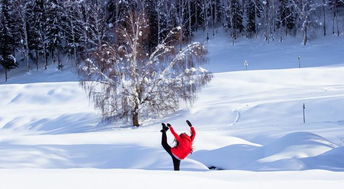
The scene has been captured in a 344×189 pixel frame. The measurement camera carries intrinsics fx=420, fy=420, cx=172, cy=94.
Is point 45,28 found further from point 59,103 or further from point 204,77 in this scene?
point 204,77

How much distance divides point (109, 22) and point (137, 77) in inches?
1480

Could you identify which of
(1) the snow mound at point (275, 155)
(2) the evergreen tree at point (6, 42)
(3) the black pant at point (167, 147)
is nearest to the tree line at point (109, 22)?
(2) the evergreen tree at point (6, 42)

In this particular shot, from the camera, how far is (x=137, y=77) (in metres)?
20.3

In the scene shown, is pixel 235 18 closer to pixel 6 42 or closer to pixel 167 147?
pixel 6 42

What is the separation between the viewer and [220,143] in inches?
481

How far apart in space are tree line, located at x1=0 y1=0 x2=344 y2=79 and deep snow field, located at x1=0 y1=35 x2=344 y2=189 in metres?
6.34

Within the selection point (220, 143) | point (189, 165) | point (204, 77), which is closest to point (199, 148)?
point (220, 143)

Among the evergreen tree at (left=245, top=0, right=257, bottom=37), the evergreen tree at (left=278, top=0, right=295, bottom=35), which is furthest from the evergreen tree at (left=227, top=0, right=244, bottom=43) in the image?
the evergreen tree at (left=278, top=0, right=295, bottom=35)

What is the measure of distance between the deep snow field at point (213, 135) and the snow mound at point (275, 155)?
25 mm

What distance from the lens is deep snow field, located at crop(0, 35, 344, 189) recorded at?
5250 mm

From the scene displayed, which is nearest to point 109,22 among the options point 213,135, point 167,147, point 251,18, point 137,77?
point 251,18

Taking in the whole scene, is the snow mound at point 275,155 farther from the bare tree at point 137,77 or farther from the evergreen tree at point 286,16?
the evergreen tree at point 286,16

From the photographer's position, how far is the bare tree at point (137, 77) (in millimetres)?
20094

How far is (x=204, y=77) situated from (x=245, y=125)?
134 inches
